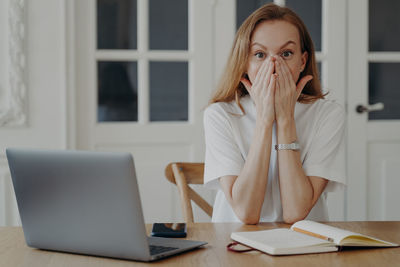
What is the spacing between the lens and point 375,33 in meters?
3.05

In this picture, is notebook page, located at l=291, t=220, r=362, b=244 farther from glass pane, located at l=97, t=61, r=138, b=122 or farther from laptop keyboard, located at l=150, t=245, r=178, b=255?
glass pane, located at l=97, t=61, r=138, b=122

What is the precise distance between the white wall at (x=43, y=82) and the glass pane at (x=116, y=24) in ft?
0.75

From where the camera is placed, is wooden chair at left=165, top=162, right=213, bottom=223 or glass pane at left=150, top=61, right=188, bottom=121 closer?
wooden chair at left=165, top=162, right=213, bottom=223

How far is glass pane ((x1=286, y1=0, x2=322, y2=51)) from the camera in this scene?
9.82ft

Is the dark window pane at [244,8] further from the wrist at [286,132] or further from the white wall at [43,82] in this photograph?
the wrist at [286,132]

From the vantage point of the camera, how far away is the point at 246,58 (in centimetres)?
174

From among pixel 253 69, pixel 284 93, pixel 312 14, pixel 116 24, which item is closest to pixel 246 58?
pixel 253 69

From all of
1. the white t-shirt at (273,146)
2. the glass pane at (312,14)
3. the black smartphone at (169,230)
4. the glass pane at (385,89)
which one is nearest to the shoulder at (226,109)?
the white t-shirt at (273,146)

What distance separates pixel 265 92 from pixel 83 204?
2.69 feet

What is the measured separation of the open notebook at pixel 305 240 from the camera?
107 cm

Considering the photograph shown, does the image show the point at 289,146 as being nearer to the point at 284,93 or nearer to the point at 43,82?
the point at 284,93

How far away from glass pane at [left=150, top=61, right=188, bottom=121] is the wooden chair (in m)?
0.99

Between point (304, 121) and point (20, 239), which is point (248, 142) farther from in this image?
point (20, 239)

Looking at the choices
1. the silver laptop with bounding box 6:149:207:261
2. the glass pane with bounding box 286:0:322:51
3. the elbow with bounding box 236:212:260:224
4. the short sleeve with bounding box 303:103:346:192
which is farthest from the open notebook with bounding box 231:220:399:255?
the glass pane with bounding box 286:0:322:51
